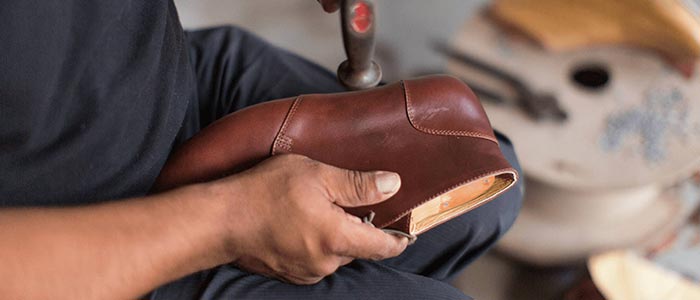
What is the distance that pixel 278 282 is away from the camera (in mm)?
702

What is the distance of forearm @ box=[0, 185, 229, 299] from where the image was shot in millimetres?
563

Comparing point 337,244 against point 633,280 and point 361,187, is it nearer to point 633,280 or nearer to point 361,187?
point 361,187

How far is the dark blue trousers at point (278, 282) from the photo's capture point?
691 mm

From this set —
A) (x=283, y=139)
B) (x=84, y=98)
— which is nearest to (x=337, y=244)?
(x=283, y=139)

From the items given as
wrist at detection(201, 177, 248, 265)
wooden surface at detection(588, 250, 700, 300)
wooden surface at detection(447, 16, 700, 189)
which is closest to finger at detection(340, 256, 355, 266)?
wrist at detection(201, 177, 248, 265)

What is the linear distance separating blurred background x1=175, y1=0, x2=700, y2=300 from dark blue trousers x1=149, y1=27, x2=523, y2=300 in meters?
0.41

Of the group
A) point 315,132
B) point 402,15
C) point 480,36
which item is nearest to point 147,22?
point 315,132

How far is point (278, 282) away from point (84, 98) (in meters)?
0.26

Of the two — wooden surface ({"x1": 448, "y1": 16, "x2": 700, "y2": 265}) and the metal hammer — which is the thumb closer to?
the metal hammer

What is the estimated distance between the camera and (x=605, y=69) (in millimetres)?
1358

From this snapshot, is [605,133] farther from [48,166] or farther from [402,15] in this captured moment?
[48,166]

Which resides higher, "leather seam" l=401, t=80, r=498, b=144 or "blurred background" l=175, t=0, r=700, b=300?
"leather seam" l=401, t=80, r=498, b=144

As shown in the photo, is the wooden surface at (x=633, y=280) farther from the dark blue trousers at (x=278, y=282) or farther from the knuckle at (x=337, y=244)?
the knuckle at (x=337, y=244)

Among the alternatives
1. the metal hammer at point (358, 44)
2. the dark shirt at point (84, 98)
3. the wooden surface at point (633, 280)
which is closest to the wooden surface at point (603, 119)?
the wooden surface at point (633, 280)
